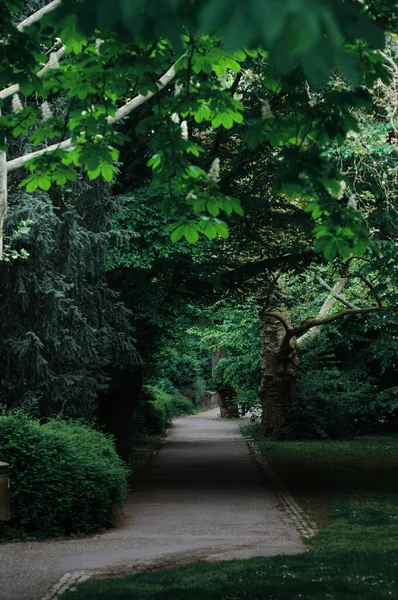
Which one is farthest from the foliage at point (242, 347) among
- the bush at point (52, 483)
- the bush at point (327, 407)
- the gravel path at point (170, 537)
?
the bush at point (52, 483)

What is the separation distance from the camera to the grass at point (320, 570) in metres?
8.55

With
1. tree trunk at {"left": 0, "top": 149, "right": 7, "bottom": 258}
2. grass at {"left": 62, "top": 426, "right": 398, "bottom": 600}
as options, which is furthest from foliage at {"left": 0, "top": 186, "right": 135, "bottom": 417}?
grass at {"left": 62, "top": 426, "right": 398, "bottom": 600}

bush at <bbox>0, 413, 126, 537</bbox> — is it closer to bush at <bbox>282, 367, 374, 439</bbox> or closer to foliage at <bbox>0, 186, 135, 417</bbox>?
foliage at <bbox>0, 186, 135, 417</bbox>

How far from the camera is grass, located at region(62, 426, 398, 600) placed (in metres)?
8.55

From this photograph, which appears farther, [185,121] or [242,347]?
[242,347]

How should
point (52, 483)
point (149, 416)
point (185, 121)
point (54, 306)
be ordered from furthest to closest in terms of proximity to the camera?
point (149, 416) → point (54, 306) → point (52, 483) → point (185, 121)

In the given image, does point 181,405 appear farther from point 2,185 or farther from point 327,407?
point 2,185

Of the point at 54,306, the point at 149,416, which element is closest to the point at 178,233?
the point at 54,306

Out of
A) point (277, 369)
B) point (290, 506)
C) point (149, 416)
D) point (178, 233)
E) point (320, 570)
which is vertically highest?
point (178, 233)

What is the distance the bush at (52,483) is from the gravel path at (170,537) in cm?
55

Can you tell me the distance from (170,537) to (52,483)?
7.11 feet

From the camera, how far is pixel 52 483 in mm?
13742

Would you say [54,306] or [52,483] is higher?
[54,306]

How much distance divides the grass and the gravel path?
659 millimetres
